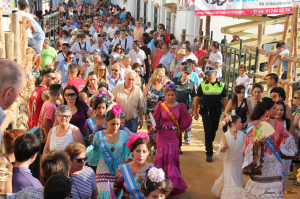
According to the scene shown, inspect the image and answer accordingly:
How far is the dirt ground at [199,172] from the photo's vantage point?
A: 21.2 feet

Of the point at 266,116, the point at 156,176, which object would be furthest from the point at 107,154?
the point at 266,116

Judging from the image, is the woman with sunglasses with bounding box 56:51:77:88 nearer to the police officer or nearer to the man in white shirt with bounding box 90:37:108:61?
the man in white shirt with bounding box 90:37:108:61

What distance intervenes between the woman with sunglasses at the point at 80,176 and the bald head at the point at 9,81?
66.0 inches

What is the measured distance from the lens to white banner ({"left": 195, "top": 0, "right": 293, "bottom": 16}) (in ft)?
33.1

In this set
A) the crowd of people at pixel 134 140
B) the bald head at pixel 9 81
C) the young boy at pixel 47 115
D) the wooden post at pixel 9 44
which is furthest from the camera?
the wooden post at pixel 9 44

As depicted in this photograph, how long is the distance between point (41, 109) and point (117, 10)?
27631 millimetres

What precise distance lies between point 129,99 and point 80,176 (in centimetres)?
318

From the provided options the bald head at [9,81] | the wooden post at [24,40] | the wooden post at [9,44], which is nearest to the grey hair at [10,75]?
the bald head at [9,81]

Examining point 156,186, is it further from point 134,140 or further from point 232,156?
point 232,156

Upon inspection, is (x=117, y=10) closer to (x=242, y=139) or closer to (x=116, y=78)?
(x=116, y=78)

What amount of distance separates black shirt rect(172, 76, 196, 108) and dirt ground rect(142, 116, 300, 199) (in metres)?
1.23

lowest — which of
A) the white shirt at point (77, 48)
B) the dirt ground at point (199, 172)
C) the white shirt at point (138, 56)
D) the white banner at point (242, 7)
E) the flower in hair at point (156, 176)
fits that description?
the dirt ground at point (199, 172)

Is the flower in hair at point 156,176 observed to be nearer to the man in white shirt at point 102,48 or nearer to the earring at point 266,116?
the earring at point 266,116

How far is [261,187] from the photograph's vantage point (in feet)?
17.3
